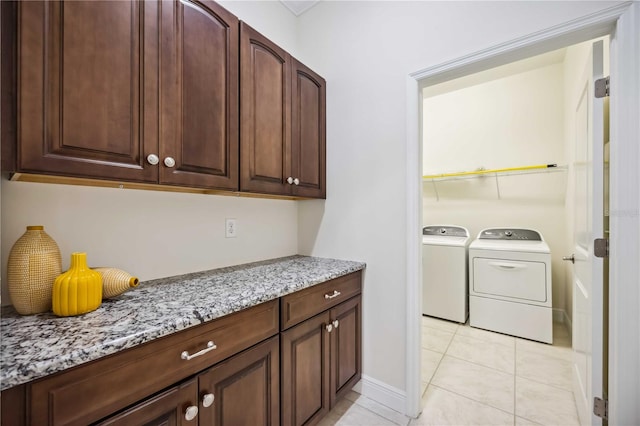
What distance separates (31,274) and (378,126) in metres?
1.73

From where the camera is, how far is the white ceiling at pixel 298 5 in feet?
6.57

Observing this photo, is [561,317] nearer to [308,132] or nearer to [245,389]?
[308,132]

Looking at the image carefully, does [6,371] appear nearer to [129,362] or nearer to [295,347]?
[129,362]

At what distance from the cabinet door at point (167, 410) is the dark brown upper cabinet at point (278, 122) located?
2.81ft

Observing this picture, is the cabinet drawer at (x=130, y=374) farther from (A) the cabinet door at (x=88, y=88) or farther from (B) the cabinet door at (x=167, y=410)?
(A) the cabinet door at (x=88, y=88)

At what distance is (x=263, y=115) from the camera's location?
145 centimetres

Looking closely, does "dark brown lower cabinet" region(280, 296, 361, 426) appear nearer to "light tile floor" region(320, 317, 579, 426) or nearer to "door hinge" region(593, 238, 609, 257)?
"light tile floor" region(320, 317, 579, 426)

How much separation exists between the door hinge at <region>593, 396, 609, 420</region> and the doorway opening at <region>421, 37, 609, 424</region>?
1.01 ft

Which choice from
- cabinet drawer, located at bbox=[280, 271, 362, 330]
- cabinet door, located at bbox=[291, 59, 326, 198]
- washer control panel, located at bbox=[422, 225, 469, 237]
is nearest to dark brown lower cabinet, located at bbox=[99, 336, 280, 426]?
cabinet drawer, located at bbox=[280, 271, 362, 330]

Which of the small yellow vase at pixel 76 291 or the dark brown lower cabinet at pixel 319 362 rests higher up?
the small yellow vase at pixel 76 291

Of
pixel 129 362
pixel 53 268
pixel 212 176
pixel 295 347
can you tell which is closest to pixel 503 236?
pixel 295 347

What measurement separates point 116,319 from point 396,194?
1441 mm

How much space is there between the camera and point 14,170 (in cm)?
74

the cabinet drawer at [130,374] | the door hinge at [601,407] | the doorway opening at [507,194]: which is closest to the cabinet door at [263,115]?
the cabinet drawer at [130,374]
